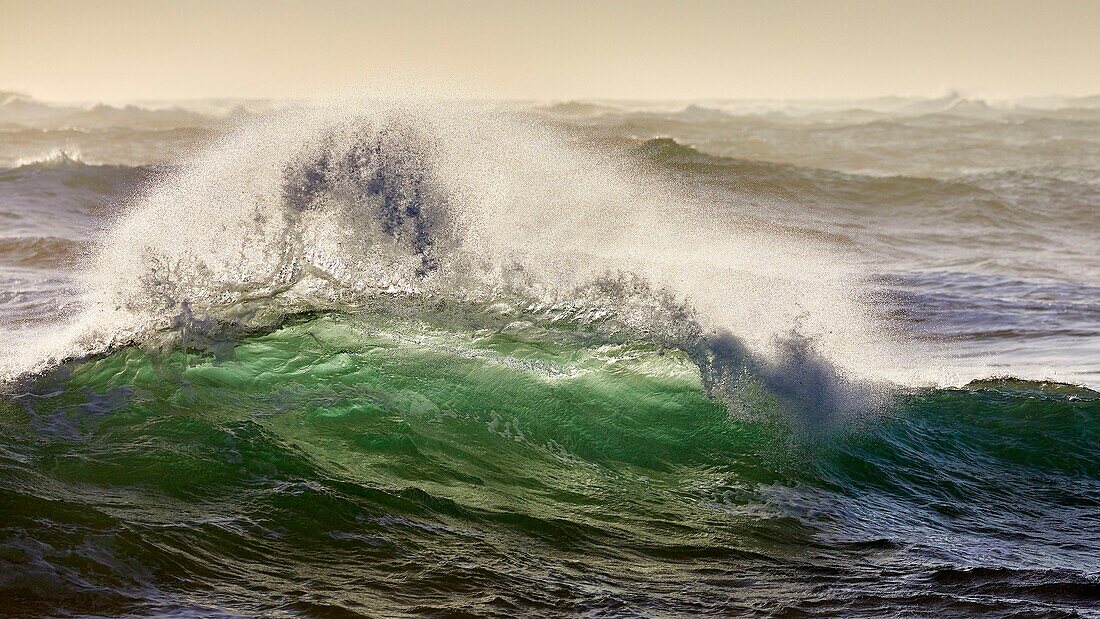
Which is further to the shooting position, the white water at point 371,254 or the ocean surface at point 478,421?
the white water at point 371,254

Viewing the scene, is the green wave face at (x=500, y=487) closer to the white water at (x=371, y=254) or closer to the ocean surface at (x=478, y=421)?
the ocean surface at (x=478, y=421)

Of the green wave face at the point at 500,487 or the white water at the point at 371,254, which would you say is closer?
the green wave face at the point at 500,487

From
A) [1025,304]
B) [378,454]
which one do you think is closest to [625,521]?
[378,454]

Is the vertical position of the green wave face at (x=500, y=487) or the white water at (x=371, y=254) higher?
the white water at (x=371, y=254)

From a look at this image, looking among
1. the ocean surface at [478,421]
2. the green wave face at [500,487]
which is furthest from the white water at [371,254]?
the green wave face at [500,487]

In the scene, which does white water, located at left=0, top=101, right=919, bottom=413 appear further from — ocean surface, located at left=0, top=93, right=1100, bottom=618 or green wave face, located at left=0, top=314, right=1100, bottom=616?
green wave face, located at left=0, top=314, right=1100, bottom=616

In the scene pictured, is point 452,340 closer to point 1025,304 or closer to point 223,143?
point 223,143

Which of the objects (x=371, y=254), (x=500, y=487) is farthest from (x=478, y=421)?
(x=371, y=254)
